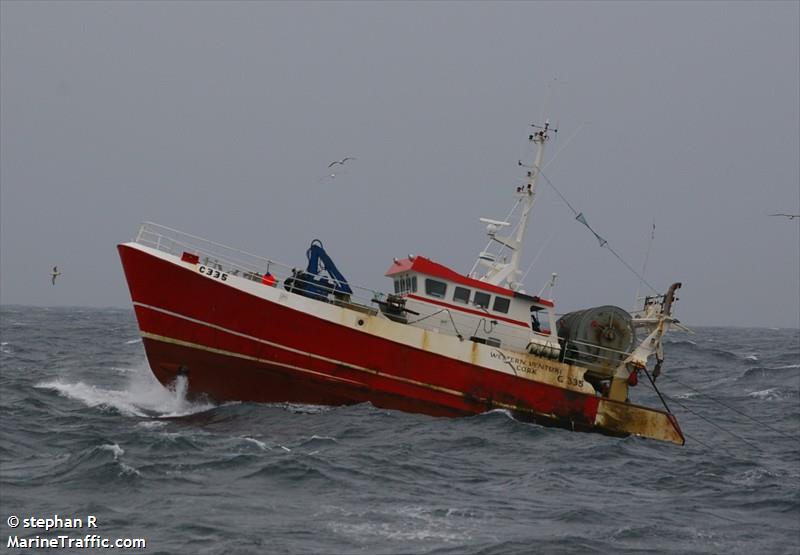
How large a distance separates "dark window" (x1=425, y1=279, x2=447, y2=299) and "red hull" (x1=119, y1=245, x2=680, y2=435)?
1.63 meters

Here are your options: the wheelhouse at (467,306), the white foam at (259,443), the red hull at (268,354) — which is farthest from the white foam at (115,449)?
the wheelhouse at (467,306)

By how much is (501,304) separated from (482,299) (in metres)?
0.49

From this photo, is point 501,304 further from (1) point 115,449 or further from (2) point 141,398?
(1) point 115,449

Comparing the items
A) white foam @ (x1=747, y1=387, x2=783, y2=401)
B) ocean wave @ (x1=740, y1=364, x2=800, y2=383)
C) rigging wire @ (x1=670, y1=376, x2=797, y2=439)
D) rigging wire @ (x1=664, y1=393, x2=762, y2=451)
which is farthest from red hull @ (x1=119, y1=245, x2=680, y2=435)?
ocean wave @ (x1=740, y1=364, x2=800, y2=383)

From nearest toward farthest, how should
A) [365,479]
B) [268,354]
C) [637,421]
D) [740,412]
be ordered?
[365,479] → [268,354] → [637,421] → [740,412]

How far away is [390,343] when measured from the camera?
24.2 meters

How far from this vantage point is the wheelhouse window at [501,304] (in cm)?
2561

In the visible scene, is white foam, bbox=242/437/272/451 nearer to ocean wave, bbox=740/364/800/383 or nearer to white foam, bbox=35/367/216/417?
white foam, bbox=35/367/216/417

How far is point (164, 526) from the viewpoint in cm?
1438

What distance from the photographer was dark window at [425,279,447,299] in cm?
2530

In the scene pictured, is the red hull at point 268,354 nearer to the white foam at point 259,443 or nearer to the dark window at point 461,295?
the dark window at point 461,295

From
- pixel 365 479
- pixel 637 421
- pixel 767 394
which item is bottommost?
pixel 365 479

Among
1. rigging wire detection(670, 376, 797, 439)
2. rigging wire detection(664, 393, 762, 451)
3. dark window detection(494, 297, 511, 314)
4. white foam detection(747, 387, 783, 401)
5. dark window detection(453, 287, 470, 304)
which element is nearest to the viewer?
rigging wire detection(664, 393, 762, 451)

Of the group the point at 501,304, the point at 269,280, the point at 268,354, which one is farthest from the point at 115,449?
the point at 501,304
